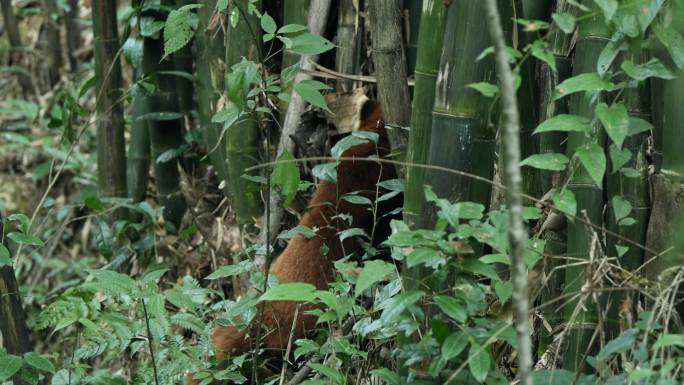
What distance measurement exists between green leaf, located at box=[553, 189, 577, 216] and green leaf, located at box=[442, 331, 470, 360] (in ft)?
0.97

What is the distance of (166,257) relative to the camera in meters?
3.43

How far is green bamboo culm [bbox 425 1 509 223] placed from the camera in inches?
67.9

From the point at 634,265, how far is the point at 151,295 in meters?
1.11

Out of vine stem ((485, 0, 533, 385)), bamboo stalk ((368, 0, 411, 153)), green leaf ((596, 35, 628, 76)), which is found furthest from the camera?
bamboo stalk ((368, 0, 411, 153))

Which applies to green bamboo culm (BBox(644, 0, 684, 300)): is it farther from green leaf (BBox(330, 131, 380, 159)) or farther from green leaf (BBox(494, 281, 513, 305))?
green leaf (BBox(330, 131, 380, 159))

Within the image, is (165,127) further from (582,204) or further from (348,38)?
(582,204)

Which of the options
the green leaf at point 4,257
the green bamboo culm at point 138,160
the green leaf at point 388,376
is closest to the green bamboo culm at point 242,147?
the green bamboo culm at point 138,160

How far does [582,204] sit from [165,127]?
1987mm

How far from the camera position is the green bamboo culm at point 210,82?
2.95 meters

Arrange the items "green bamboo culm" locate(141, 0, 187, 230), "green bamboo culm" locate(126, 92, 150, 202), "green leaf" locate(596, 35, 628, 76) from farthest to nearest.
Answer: "green bamboo culm" locate(126, 92, 150, 202) < "green bamboo culm" locate(141, 0, 187, 230) < "green leaf" locate(596, 35, 628, 76)

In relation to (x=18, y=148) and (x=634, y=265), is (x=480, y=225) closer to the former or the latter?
(x=634, y=265)

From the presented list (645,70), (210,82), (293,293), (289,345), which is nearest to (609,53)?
(645,70)

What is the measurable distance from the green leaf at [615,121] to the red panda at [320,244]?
0.88m

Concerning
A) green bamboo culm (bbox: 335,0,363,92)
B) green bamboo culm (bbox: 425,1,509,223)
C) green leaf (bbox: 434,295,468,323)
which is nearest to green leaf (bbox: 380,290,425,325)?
green leaf (bbox: 434,295,468,323)
